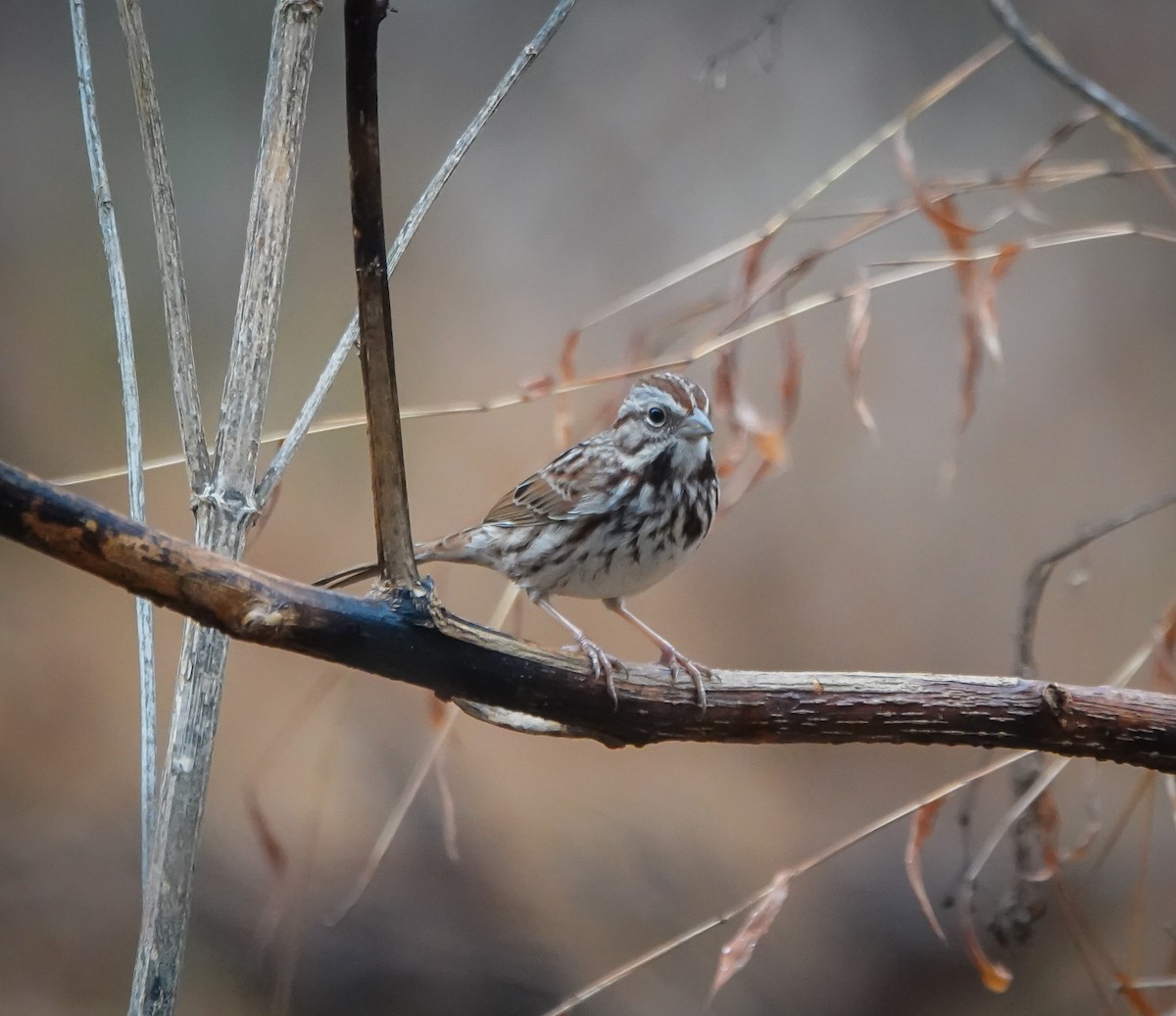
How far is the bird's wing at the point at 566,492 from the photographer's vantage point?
240 cm

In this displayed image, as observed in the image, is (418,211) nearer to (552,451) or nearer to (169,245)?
(169,245)

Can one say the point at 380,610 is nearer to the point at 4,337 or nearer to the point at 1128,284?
the point at 4,337

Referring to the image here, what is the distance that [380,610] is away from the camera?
1.31m

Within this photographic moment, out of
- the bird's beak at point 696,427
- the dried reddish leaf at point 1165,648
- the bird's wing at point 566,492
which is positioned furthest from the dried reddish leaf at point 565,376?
the dried reddish leaf at point 1165,648

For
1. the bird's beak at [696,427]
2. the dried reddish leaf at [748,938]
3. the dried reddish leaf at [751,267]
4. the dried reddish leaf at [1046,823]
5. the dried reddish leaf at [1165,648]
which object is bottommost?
the dried reddish leaf at [748,938]

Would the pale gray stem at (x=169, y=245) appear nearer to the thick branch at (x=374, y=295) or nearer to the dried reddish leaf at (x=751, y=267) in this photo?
the thick branch at (x=374, y=295)

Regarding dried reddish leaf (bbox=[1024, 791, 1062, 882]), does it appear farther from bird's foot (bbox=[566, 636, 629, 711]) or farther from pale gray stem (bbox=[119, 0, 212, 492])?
pale gray stem (bbox=[119, 0, 212, 492])

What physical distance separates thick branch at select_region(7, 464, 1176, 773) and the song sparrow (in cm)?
59

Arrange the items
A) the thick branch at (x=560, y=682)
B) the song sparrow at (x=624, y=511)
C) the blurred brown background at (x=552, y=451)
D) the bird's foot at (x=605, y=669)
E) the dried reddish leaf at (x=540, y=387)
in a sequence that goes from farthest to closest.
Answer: the blurred brown background at (x=552, y=451) → the song sparrow at (x=624, y=511) → the dried reddish leaf at (x=540, y=387) → the bird's foot at (x=605, y=669) → the thick branch at (x=560, y=682)

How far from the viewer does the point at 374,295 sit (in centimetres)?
115

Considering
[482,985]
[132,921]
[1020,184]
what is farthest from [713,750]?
[1020,184]

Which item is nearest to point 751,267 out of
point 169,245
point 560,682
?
point 560,682

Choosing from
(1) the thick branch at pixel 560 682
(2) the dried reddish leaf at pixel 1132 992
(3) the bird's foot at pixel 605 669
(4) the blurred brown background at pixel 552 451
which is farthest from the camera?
(4) the blurred brown background at pixel 552 451

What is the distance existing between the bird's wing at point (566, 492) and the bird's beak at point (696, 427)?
0.17 meters
